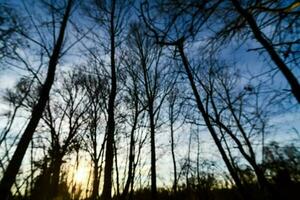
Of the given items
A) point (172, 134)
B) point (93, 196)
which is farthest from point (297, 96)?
point (172, 134)

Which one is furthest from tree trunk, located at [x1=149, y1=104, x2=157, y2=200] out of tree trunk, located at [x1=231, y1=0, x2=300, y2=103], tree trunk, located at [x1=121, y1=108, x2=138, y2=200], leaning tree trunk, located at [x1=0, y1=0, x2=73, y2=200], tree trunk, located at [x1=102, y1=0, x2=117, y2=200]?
tree trunk, located at [x1=231, y1=0, x2=300, y2=103]

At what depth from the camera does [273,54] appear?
3705 mm

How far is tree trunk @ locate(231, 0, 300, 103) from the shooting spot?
3496 millimetres

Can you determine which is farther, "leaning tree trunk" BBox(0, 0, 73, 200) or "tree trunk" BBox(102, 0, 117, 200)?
"tree trunk" BBox(102, 0, 117, 200)

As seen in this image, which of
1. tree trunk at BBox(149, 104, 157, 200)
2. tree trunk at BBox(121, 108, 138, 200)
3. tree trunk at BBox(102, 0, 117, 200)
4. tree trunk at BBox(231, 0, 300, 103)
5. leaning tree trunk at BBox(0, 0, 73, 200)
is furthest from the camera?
tree trunk at BBox(149, 104, 157, 200)

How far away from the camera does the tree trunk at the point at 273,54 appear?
3496mm

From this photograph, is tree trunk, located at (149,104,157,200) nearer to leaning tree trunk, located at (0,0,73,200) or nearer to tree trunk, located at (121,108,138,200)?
tree trunk, located at (121,108,138,200)

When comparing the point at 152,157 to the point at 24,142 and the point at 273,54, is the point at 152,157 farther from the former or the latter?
the point at 273,54

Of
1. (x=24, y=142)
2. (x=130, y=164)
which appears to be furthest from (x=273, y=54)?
(x=130, y=164)

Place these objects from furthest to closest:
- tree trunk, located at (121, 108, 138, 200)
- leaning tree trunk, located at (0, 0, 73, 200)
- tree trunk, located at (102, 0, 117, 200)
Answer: tree trunk, located at (121, 108, 138, 200) → tree trunk, located at (102, 0, 117, 200) → leaning tree trunk, located at (0, 0, 73, 200)

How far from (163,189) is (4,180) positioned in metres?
10.3

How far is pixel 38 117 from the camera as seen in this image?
6160 millimetres

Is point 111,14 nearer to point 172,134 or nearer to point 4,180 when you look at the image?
point 4,180

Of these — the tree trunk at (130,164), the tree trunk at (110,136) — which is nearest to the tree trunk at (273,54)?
the tree trunk at (110,136)
